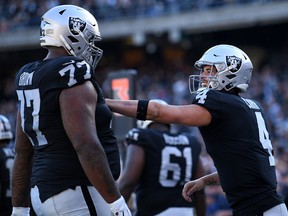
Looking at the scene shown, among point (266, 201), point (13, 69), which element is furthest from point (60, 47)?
point (13, 69)

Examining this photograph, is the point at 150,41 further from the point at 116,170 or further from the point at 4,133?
the point at 116,170

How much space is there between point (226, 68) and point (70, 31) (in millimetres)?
1123

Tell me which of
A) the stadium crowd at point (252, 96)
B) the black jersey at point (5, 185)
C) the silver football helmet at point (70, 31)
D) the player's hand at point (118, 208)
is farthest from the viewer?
the stadium crowd at point (252, 96)

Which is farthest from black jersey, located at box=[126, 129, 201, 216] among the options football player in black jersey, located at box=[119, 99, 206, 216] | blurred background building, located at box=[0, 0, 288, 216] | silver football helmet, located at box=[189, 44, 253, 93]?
blurred background building, located at box=[0, 0, 288, 216]

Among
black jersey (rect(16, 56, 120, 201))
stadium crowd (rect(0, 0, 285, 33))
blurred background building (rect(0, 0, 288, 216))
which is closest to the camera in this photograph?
black jersey (rect(16, 56, 120, 201))

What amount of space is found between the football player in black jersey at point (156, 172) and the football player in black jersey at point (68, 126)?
7.20ft

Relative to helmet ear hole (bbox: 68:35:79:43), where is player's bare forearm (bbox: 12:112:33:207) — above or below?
below

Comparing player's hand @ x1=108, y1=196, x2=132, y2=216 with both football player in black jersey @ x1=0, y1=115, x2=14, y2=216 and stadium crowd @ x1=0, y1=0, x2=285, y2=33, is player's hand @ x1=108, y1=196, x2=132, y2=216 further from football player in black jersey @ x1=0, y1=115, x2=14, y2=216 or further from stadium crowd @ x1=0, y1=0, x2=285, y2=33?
stadium crowd @ x1=0, y1=0, x2=285, y2=33

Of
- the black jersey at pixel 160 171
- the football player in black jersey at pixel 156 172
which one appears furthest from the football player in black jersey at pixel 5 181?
the black jersey at pixel 160 171

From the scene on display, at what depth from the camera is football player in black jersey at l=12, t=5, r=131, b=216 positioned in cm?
404

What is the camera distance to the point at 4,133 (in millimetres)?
6781

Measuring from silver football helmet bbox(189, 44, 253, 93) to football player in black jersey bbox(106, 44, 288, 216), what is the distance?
17 centimetres

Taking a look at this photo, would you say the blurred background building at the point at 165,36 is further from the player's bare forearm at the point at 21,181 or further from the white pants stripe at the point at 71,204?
the white pants stripe at the point at 71,204

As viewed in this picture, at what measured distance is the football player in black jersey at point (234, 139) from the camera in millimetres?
4551
